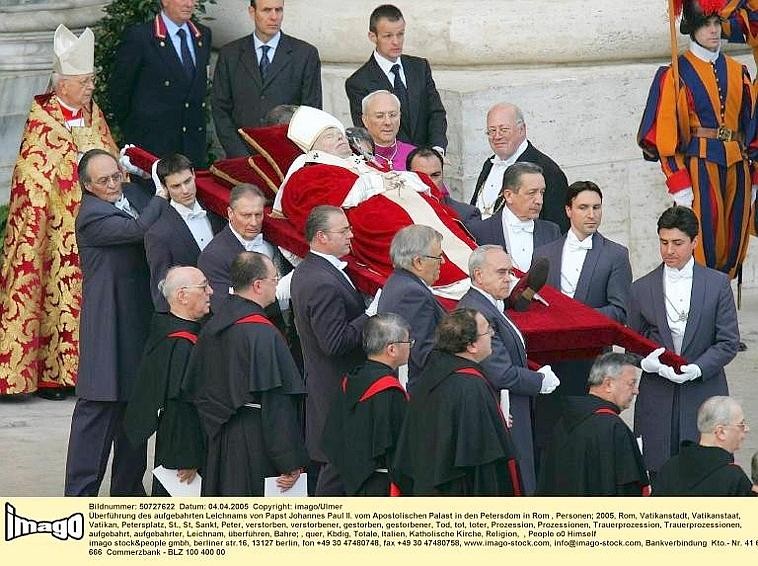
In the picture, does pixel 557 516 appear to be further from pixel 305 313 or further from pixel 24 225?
pixel 24 225

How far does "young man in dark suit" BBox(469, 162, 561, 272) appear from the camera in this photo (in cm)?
945

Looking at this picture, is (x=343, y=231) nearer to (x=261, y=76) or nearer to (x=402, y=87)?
(x=402, y=87)

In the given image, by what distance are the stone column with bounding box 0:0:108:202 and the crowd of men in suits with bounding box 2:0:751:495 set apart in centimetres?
281

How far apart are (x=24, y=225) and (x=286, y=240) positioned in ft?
6.62

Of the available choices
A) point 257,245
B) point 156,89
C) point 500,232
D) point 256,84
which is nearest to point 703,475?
point 500,232

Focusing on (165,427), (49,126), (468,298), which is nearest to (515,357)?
(468,298)

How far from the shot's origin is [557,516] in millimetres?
7441

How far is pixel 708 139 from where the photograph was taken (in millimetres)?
11508

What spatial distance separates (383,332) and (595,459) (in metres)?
0.89

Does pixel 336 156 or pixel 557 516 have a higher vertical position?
pixel 336 156

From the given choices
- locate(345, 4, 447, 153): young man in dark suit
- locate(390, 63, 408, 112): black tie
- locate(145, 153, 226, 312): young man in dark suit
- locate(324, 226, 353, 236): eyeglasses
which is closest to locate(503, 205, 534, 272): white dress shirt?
locate(324, 226, 353, 236): eyeglasses

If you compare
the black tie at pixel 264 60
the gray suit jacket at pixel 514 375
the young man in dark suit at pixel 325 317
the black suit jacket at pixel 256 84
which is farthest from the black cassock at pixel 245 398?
the black tie at pixel 264 60

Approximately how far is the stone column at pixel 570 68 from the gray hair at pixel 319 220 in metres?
3.49

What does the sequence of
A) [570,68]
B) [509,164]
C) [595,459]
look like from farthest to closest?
1. [570,68]
2. [509,164]
3. [595,459]
